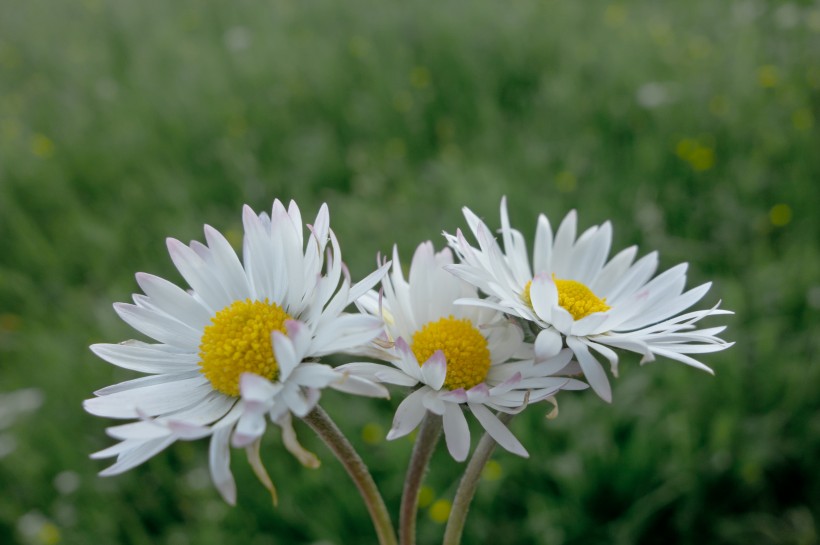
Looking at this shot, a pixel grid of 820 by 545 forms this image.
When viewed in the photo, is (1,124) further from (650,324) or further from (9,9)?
(650,324)

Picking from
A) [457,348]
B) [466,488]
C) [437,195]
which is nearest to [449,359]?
[457,348]

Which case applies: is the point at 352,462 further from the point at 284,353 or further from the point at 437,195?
the point at 437,195

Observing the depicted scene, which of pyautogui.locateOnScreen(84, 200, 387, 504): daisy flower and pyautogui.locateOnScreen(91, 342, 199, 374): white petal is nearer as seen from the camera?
pyautogui.locateOnScreen(84, 200, 387, 504): daisy flower

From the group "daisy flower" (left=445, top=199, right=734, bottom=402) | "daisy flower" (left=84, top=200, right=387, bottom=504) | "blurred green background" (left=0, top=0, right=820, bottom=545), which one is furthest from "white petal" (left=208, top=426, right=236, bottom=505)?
"blurred green background" (left=0, top=0, right=820, bottom=545)

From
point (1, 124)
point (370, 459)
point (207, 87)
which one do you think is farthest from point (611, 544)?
point (1, 124)

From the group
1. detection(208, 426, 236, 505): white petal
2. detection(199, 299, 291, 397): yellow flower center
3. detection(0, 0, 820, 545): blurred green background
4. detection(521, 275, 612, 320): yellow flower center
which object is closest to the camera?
detection(208, 426, 236, 505): white petal

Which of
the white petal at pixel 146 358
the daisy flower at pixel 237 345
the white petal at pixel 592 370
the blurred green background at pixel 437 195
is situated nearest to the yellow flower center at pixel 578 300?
the white petal at pixel 592 370

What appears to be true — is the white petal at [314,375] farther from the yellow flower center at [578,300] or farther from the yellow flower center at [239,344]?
the yellow flower center at [578,300]

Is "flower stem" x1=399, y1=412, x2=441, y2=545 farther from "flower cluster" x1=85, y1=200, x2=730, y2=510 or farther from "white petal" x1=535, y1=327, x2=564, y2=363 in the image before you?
"white petal" x1=535, y1=327, x2=564, y2=363
